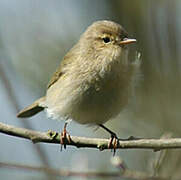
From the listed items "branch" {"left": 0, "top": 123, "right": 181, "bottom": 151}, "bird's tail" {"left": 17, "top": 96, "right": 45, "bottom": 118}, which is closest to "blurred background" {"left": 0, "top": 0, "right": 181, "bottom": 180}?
"bird's tail" {"left": 17, "top": 96, "right": 45, "bottom": 118}

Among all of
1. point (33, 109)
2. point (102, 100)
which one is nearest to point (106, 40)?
point (102, 100)

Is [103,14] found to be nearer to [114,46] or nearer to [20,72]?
[20,72]

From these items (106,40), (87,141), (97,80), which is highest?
(106,40)

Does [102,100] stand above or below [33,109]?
above

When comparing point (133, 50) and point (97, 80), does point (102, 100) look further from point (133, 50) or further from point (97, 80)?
point (133, 50)

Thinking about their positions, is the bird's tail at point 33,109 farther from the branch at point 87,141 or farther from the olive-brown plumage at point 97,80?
the branch at point 87,141

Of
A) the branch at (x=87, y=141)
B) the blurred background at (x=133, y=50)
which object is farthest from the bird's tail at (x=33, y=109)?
the branch at (x=87, y=141)
